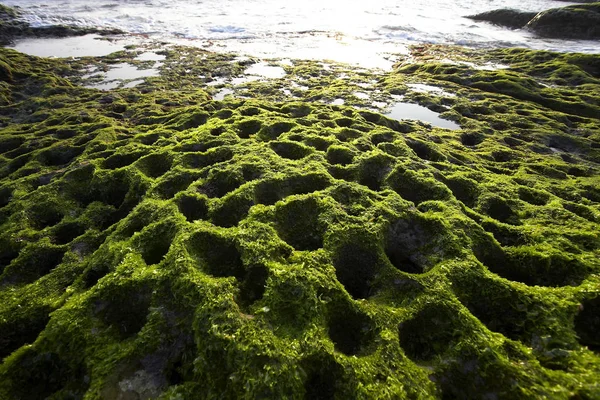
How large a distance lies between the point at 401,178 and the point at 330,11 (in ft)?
175

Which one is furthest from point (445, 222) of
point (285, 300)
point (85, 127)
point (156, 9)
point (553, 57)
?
point (156, 9)

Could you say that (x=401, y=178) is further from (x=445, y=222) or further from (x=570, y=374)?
(x=570, y=374)

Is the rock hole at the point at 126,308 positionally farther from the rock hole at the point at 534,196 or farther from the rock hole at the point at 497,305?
the rock hole at the point at 534,196

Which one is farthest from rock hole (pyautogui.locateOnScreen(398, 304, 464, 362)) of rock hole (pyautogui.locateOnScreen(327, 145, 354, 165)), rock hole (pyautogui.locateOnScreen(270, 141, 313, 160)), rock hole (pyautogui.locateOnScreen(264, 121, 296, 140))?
rock hole (pyautogui.locateOnScreen(264, 121, 296, 140))

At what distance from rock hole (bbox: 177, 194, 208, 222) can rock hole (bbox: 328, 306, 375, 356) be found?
11.8ft

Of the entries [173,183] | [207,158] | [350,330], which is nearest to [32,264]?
[173,183]

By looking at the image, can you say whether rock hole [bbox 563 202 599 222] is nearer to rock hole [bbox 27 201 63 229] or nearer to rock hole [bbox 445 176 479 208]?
rock hole [bbox 445 176 479 208]

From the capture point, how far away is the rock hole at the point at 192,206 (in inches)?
269

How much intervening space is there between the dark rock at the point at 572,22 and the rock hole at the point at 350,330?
42136 millimetres

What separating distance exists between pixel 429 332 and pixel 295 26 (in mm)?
42108

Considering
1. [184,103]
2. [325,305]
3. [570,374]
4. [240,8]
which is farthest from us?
[240,8]

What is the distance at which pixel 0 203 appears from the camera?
26.5ft

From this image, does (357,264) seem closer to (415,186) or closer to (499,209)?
(415,186)

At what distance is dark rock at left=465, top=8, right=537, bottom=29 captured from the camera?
39719 mm
